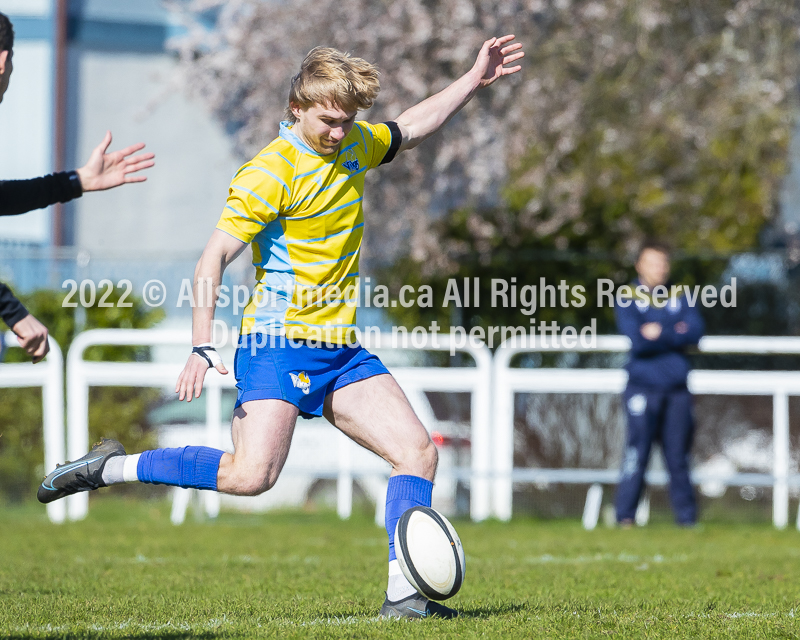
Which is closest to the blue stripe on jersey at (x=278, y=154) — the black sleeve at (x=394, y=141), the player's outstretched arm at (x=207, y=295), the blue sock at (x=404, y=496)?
the player's outstretched arm at (x=207, y=295)

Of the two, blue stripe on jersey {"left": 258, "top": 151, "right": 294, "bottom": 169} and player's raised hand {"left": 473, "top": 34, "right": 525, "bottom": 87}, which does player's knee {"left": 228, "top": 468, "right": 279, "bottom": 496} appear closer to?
blue stripe on jersey {"left": 258, "top": 151, "right": 294, "bottom": 169}

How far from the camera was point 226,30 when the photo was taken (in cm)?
1231

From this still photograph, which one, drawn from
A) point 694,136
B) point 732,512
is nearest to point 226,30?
point 694,136

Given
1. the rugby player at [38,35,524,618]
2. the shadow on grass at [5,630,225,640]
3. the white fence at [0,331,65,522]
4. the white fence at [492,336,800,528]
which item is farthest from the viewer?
the white fence at [0,331,65,522]

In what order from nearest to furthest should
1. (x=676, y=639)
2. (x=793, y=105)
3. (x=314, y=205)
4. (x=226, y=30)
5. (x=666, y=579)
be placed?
(x=676, y=639) < (x=314, y=205) < (x=666, y=579) < (x=793, y=105) < (x=226, y=30)

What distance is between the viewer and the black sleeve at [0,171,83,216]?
4.28 meters

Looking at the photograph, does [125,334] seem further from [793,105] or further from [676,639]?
[793,105]

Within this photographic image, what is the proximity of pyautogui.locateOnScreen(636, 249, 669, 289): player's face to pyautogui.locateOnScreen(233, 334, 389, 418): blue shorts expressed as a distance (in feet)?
16.1

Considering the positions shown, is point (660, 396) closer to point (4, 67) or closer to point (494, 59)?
point (494, 59)

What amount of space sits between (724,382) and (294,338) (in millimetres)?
5893

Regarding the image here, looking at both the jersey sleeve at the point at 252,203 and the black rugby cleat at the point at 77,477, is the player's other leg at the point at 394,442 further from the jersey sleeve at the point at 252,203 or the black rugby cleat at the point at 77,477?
the black rugby cleat at the point at 77,477

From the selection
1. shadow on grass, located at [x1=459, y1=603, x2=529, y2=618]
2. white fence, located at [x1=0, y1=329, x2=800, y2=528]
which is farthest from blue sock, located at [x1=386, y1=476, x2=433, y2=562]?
white fence, located at [x1=0, y1=329, x2=800, y2=528]

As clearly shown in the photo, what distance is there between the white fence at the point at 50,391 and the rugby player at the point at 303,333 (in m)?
4.91

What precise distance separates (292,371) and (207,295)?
45cm
